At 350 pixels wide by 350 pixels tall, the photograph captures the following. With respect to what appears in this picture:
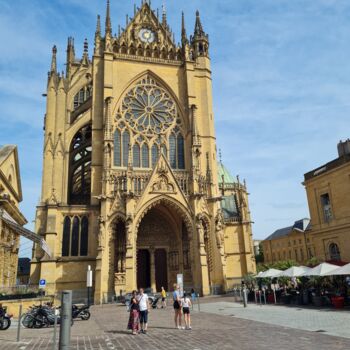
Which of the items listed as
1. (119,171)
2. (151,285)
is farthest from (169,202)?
(151,285)

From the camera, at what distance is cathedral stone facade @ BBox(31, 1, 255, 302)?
30406mm

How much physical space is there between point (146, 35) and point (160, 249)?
81.0 ft

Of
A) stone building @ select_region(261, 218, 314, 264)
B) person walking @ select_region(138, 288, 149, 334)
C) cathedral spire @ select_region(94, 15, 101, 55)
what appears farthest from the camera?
stone building @ select_region(261, 218, 314, 264)

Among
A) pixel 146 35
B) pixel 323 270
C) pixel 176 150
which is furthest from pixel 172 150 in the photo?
pixel 323 270

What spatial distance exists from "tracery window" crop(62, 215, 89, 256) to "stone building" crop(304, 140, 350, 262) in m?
20.4

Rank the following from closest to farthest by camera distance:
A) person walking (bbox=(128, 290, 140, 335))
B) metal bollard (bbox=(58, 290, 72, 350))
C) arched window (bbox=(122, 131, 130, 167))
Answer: metal bollard (bbox=(58, 290, 72, 350)), person walking (bbox=(128, 290, 140, 335)), arched window (bbox=(122, 131, 130, 167))

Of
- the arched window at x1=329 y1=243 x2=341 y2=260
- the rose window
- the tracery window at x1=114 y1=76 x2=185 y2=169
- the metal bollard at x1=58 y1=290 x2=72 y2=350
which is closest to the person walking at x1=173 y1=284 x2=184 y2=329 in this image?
the metal bollard at x1=58 y1=290 x2=72 y2=350

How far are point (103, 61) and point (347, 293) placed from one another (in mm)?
30910

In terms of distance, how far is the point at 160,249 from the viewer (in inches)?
1358

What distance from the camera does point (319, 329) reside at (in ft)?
37.8

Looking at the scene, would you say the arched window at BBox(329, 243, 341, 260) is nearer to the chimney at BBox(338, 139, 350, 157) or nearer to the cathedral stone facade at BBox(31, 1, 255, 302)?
the chimney at BBox(338, 139, 350, 157)

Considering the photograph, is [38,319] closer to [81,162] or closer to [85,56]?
[81,162]

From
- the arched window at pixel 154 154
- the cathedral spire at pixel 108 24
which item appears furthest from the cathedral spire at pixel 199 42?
the arched window at pixel 154 154

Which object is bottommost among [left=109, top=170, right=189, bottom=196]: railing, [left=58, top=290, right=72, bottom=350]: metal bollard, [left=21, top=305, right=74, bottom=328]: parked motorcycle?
[left=21, top=305, right=74, bottom=328]: parked motorcycle
